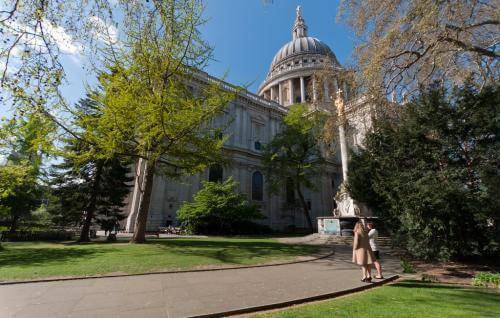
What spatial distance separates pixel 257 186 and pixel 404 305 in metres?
35.5

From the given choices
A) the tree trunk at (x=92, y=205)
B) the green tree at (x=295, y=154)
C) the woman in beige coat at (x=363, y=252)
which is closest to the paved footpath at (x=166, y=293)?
the woman in beige coat at (x=363, y=252)

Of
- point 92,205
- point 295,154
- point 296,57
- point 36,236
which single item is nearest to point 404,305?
point 92,205

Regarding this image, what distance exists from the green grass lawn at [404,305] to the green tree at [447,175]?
12.7 feet

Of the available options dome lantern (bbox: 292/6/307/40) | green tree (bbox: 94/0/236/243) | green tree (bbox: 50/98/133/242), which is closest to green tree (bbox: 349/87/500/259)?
green tree (bbox: 94/0/236/243)

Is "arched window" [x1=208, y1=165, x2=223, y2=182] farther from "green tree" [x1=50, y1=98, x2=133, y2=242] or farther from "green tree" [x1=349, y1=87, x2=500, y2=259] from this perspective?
"green tree" [x1=349, y1=87, x2=500, y2=259]

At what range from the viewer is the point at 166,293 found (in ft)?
17.7

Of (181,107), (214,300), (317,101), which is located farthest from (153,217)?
(214,300)

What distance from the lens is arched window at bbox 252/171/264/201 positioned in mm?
39678

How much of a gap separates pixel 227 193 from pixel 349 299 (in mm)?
20877

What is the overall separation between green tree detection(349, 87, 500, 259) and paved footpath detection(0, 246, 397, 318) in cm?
423

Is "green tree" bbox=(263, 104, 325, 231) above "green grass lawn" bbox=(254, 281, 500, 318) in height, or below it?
above

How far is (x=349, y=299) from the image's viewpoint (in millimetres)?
5480

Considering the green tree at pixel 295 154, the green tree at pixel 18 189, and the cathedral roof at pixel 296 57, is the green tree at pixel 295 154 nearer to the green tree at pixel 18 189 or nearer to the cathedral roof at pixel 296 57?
the green tree at pixel 18 189

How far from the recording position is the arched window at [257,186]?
3968 centimetres
